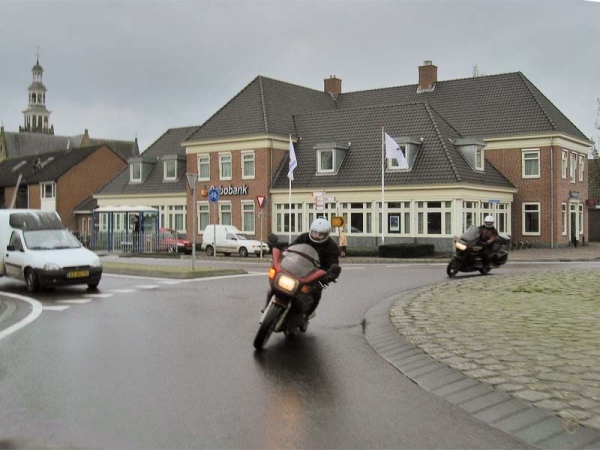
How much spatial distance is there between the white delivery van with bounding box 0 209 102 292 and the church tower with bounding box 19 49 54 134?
132 meters

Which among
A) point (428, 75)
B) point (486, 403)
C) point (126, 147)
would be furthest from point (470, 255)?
point (126, 147)

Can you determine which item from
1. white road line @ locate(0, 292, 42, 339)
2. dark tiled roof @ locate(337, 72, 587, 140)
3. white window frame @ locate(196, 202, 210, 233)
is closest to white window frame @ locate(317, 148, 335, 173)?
dark tiled roof @ locate(337, 72, 587, 140)

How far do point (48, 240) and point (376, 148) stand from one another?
27155mm

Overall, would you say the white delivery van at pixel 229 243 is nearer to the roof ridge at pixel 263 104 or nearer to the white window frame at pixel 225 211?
the white window frame at pixel 225 211

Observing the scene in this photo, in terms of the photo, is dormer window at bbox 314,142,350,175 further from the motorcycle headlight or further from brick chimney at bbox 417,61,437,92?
the motorcycle headlight

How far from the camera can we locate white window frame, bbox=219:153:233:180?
1881 inches

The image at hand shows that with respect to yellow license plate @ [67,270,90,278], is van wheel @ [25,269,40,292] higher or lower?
lower

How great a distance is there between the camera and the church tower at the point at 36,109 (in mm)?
142125

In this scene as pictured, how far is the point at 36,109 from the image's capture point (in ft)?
470

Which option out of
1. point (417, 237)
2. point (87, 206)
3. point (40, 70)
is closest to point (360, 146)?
point (417, 237)

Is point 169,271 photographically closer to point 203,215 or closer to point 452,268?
point 452,268

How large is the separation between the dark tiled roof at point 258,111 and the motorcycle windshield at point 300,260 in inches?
1444

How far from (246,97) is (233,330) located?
39.8 metres

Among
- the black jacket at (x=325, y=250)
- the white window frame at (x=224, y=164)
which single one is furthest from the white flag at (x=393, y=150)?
the black jacket at (x=325, y=250)
